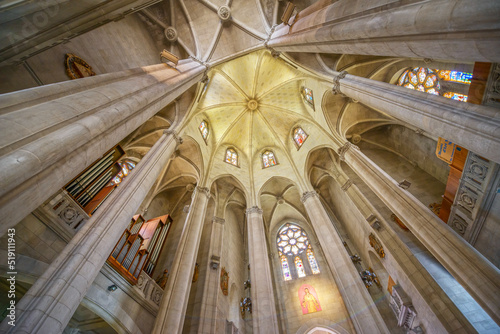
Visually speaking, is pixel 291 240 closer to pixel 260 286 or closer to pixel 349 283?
pixel 260 286

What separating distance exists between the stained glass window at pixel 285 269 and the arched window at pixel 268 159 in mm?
6150

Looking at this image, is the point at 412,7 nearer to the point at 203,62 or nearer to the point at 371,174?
the point at 371,174

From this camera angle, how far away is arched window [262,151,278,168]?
Answer: 15511 mm

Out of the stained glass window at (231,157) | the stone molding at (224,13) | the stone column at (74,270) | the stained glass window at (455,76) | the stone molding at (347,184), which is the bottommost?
the stone column at (74,270)

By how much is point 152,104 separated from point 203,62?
637 cm

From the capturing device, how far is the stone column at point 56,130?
104 inches

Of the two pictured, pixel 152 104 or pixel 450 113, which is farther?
pixel 152 104

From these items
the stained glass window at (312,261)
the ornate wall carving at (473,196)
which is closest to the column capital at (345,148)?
the ornate wall carving at (473,196)

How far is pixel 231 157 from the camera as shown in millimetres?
15359

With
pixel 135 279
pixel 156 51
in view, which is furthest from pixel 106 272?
pixel 156 51

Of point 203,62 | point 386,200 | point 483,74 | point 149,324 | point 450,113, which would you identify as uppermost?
point 203,62

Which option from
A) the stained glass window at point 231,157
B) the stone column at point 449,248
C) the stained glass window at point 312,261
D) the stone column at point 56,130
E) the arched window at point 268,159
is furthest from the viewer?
the arched window at point 268,159

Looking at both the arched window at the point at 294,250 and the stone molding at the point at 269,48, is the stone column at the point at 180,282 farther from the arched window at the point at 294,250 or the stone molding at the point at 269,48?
the stone molding at the point at 269,48

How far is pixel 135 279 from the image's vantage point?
6.76m
